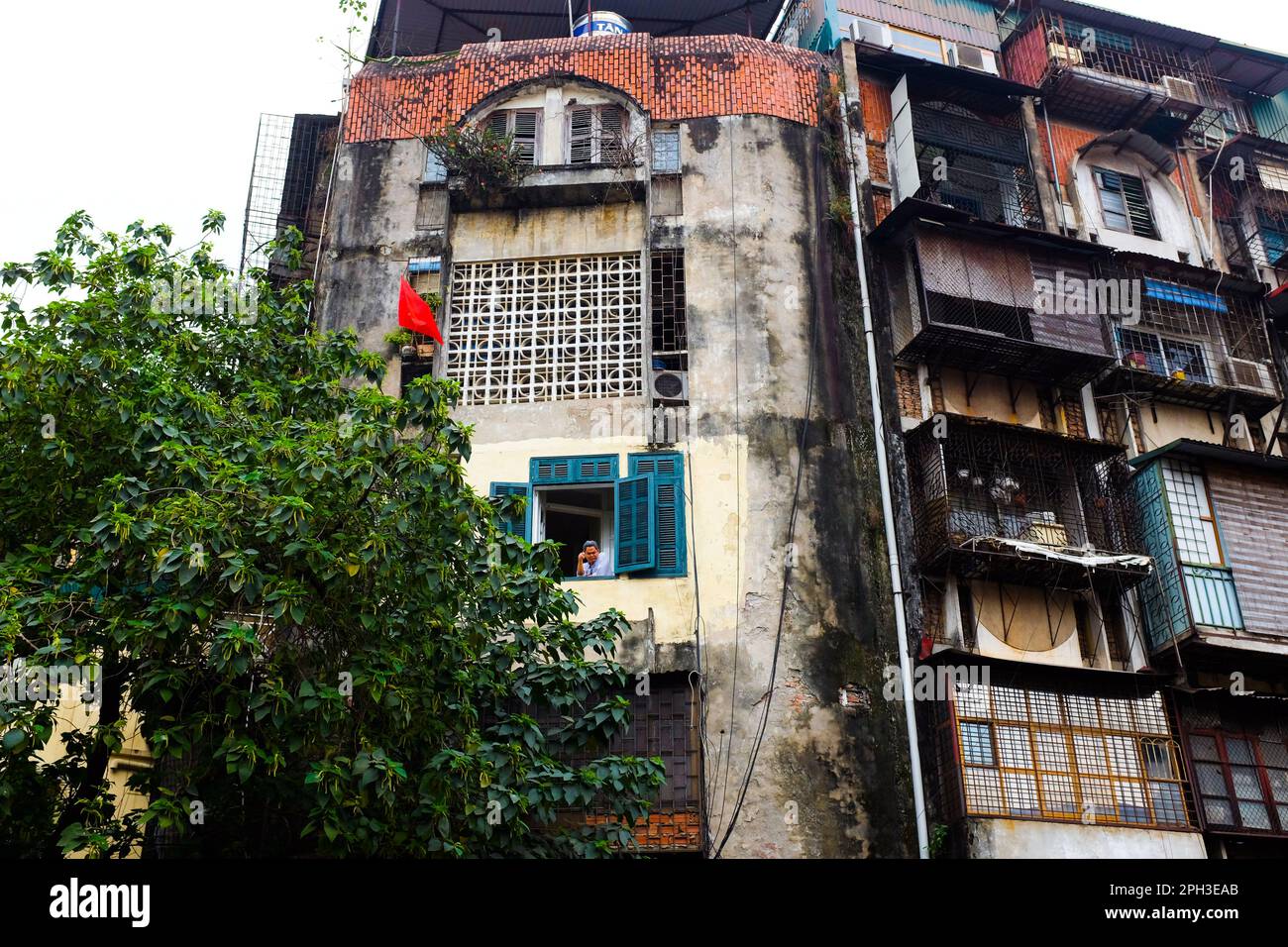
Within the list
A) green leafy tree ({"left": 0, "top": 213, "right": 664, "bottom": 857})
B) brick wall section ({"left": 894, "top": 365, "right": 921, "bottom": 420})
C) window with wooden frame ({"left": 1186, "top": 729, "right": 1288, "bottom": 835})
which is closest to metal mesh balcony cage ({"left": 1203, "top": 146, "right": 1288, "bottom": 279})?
brick wall section ({"left": 894, "top": 365, "right": 921, "bottom": 420})

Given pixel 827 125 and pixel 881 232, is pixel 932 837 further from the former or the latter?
pixel 827 125

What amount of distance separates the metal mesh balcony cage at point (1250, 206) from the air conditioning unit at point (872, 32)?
18.4 ft

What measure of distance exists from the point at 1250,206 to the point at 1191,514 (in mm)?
7083

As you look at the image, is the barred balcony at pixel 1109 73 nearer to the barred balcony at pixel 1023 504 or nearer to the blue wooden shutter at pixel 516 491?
the barred balcony at pixel 1023 504

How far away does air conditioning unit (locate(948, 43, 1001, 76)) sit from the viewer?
68.7ft

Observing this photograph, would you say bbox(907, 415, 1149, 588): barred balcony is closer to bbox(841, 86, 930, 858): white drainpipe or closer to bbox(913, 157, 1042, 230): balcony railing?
bbox(841, 86, 930, 858): white drainpipe

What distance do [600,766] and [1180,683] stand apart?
7.81m

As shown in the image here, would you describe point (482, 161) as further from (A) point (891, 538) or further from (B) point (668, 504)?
(A) point (891, 538)

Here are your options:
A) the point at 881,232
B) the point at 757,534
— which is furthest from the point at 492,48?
the point at 757,534

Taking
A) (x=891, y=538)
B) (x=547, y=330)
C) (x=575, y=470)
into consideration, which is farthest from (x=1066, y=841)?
(x=547, y=330)

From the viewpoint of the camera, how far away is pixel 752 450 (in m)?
15.9

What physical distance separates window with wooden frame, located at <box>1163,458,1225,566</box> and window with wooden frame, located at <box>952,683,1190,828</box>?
84.3 inches

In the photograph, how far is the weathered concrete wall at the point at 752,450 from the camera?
14172 mm
